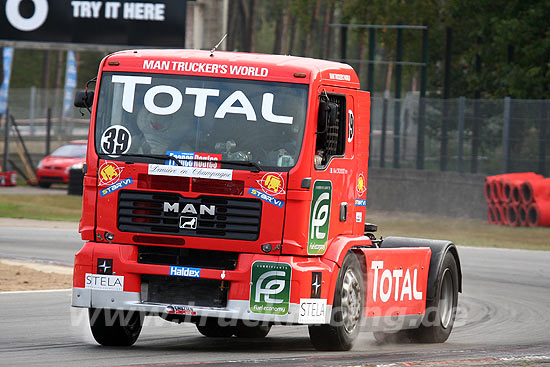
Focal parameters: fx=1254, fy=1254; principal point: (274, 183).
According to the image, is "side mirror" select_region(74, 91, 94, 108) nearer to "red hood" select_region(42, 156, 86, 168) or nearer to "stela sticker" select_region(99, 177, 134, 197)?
"stela sticker" select_region(99, 177, 134, 197)

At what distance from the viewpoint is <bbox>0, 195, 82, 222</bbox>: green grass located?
31391mm

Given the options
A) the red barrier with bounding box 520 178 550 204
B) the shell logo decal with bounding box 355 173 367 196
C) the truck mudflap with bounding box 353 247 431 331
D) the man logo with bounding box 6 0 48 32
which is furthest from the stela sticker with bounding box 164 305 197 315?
the man logo with bounding box 6 0 48 32

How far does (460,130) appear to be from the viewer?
32844 millimetres

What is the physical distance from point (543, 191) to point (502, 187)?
1137 millimetres

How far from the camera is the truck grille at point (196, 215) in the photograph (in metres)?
10.5

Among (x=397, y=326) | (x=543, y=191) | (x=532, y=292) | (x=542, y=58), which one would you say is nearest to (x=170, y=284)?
(x=397, y=326)

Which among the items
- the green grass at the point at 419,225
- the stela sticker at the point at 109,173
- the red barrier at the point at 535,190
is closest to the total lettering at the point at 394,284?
the stela sticker at the point at 109,173

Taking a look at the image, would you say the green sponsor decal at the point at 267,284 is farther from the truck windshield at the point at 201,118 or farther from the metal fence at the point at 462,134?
the metal fence at the point at 462,134

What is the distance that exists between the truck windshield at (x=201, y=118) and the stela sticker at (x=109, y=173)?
0.12 meters

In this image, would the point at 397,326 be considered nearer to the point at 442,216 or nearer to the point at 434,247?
the point at 434,247

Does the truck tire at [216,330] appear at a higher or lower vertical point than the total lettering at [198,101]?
lower

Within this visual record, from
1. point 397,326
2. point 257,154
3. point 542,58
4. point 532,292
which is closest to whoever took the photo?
point 257,154

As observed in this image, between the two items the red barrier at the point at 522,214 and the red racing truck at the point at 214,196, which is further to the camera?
the red barrier at the point at 522,214

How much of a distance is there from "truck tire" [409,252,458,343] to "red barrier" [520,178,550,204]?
17.1 metres
